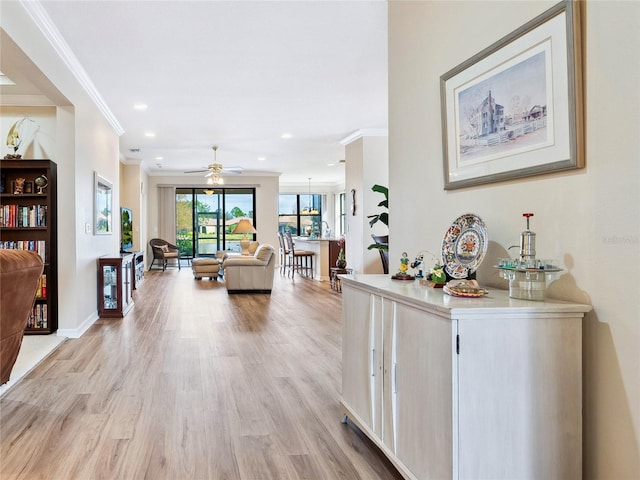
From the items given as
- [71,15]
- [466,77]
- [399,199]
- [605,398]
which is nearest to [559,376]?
[605,398]

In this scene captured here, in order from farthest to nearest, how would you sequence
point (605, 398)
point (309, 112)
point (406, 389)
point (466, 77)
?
point (309, 112) → point (466, 77) → point (406, 389) → point (605, 398)

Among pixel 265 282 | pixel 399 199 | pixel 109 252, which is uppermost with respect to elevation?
pixel 399 199

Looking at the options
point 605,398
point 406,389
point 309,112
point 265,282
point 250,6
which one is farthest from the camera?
point 265,282

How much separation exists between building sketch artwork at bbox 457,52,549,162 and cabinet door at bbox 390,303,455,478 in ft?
2.63

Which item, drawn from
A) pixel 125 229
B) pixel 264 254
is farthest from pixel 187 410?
pixel 125 229

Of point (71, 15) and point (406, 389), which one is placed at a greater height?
point (71, 15)

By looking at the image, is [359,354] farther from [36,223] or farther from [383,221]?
[36,223]

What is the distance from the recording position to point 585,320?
1.56m

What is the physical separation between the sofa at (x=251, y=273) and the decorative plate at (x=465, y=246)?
586 cm

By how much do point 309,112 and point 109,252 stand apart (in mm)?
3429

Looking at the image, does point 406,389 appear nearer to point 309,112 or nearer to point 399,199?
point 399,199

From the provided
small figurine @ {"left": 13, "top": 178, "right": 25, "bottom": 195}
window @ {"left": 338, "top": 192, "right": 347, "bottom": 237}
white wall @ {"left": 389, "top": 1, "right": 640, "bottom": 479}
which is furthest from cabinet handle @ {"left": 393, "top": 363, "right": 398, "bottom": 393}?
→ window @ {"left": 338, "top": 192, "right": 347, "bottom": 237}

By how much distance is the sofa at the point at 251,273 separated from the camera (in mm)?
7812

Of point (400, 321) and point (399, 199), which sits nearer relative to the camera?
point (400, 321)
